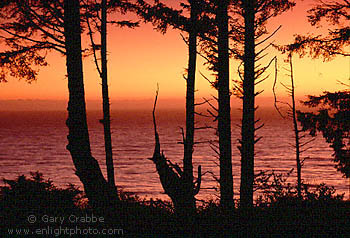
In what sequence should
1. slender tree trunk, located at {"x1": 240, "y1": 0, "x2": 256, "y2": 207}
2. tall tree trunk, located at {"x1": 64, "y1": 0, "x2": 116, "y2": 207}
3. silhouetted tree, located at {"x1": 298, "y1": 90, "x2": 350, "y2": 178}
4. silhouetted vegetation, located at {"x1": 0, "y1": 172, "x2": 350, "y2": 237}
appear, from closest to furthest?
silhouetted vegetation, located at {"x1": 0, "y1": 172, "x2": 350, "y2": 237} < tall tree trunk, located at {"x1": 64, "y1": 0, "x2": 116, "y2": 207} < slender tree trunk, located at {"x1": 240, "y1": 0, "x2": 256, "y2": 207} < silhouetted tree, located at {"x1": 298, "y1": 90, "x2": 350, "y2": 178}

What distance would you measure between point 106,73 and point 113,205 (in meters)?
7.19

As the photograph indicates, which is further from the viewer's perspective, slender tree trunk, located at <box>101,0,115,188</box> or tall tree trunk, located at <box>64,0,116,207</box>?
slender tree trunk, located at <box>101,0,115,188</box>

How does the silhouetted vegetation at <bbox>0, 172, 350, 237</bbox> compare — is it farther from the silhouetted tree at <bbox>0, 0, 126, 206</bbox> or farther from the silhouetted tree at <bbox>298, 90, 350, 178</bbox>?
the silhouetted tree at <bbox>298, 90, 350, 178</bbox>

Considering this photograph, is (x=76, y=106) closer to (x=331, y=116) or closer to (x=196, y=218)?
(x=196, y=218)

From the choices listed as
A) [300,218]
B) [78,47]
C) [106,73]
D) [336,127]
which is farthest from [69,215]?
[336,127]

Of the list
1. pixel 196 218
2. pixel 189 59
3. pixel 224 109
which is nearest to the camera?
pixel 196 218

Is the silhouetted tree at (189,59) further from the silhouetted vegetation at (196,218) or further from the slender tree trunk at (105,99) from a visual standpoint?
the slender tree trunk at (105,99)

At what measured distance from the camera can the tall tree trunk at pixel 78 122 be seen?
28.0 feet

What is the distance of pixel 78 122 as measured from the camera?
8516 mm

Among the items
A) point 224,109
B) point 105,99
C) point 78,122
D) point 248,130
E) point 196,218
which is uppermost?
point 105,99

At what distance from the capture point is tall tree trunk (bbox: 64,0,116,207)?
8531 millimetres

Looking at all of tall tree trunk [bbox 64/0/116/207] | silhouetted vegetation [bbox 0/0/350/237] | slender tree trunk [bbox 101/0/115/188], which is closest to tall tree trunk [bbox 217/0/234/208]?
silhouetted vegetation [bbox 0/0/350/237]

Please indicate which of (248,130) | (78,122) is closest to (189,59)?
(248,130)

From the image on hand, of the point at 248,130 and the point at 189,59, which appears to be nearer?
the point at 248,130
